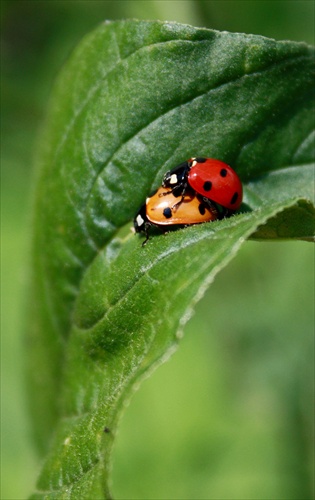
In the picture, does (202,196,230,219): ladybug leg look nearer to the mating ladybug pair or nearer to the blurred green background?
the mating ladybug pair

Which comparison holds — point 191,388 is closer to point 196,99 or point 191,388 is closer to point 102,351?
point 102,351

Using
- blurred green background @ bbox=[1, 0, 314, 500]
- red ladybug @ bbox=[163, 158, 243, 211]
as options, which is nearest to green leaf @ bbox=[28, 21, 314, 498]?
red ladybug @ bbox=[163, 158, 243, 211]

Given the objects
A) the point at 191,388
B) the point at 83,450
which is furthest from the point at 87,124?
the point at 191,388

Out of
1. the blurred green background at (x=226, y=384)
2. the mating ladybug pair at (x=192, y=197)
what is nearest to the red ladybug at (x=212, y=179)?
→ the mating ladybug pair at (x=192, y=197)

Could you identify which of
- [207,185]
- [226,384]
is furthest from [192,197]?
[226,384]

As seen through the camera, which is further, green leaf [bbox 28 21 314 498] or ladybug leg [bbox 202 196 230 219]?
ladybug leg [bbox 202 196 230 219]

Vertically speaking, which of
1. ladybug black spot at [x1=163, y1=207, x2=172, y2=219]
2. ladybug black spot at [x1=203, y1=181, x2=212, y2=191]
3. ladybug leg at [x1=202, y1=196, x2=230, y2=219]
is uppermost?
ladybug black spot at [x1=203, y1=181, x2=212, y2=191]
